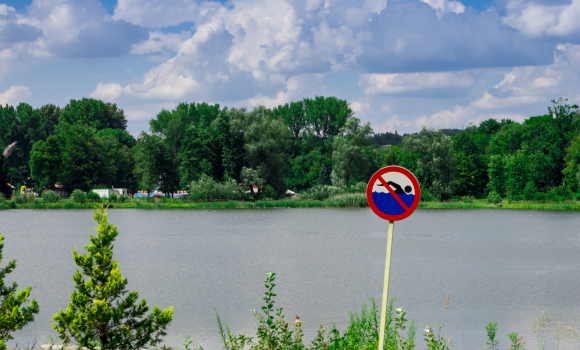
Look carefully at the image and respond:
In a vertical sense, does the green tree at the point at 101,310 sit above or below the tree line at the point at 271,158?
below

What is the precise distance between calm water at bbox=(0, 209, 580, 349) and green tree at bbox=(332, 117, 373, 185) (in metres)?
28.2

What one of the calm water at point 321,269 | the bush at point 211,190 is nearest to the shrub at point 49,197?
the bush at point 211,190

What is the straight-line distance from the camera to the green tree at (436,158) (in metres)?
67.2

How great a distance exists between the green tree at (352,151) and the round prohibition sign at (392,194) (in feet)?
208

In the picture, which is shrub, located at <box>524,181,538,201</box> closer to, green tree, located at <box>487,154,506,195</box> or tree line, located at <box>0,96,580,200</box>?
tree line, located at <box>0,96,580,200</box>

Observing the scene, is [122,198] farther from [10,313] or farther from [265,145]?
[10,313]

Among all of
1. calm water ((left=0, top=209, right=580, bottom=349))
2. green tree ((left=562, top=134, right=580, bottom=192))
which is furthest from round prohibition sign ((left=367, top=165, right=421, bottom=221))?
green tree ((left=562, top=134, right=580, bottom=192))

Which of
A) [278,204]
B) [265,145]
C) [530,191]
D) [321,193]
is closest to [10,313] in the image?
[278,204]

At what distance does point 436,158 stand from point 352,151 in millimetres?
10693

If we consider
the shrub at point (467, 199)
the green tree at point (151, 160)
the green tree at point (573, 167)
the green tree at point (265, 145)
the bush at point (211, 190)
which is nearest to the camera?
the bush at point (211, 190)

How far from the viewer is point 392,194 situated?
249 inches

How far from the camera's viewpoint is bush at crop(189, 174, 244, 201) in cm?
6288

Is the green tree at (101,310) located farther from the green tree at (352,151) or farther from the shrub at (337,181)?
the green tree at (352,151)

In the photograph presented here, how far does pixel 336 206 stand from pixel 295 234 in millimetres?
26685
